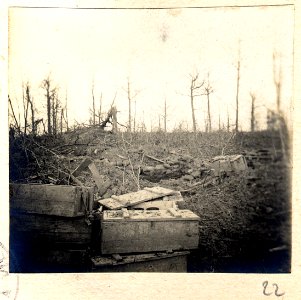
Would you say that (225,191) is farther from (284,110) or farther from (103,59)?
(103,59)

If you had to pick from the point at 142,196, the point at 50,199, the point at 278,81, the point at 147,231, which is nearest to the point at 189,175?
the point at 142,196

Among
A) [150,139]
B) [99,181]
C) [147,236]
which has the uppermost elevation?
[150,139]

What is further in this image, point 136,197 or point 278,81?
point 136,197

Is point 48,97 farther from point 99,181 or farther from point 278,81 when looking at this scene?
point 278,81

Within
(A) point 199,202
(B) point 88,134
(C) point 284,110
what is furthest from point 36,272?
(C) point 284,110

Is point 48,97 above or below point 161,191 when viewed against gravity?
above

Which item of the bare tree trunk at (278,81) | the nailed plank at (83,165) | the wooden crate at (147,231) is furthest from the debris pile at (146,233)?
the bare tree trunk at (278,81)
